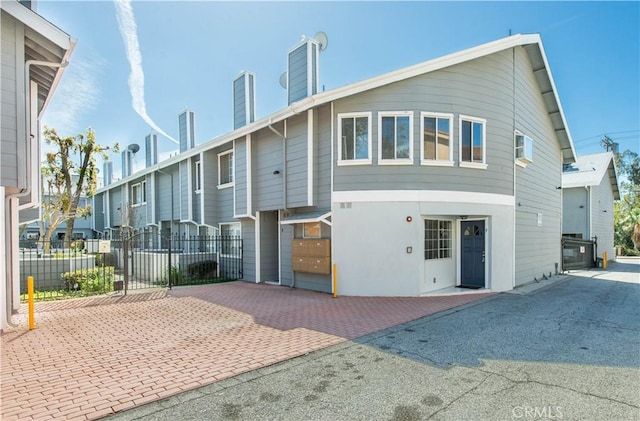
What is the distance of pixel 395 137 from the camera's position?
10.5 meters

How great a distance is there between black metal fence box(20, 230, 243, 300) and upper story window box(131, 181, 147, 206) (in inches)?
234

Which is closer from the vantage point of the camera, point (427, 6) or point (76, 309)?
point (76, 309)

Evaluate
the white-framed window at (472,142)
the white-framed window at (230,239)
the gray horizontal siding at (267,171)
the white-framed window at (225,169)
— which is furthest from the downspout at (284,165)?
the white-framed window at (472,142)

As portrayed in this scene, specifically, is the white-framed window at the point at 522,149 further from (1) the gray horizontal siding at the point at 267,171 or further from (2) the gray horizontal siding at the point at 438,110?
(1) the gray horizontal siding at the point at 267,171

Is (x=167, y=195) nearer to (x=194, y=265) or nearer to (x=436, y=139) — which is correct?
(x=194, y=265)

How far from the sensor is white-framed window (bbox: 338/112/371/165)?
10.5 meters

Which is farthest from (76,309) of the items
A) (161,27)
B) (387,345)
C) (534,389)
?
(534,389)

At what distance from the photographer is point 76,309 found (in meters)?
8.48

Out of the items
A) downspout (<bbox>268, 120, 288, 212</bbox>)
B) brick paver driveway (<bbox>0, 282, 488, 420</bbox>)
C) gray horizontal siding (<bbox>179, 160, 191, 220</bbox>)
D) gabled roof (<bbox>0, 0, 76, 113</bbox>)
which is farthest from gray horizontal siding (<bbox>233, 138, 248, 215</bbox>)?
gabled roof (<bbox>0, 0, 76, 113</bbox>)

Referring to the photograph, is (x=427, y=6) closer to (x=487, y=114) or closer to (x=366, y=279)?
(x=487, y=114)

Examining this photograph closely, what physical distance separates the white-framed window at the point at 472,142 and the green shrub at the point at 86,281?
1258 cm

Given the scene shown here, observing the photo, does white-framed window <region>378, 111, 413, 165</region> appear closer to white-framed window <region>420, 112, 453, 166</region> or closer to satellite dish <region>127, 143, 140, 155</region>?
white-framed window <region>420, 112, 453, 166</region>

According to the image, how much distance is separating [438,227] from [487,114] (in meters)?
4.15

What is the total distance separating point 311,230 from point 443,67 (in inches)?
263
